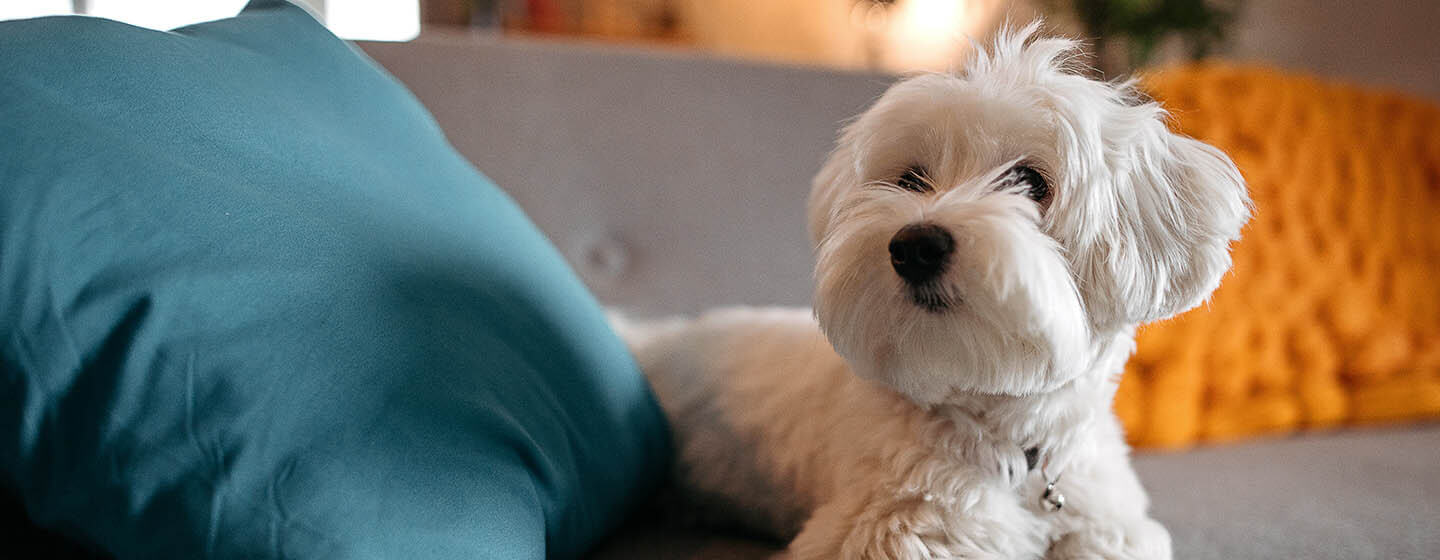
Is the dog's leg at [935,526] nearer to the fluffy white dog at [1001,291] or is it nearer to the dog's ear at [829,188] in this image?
the fluffy white dog at [1001,291]

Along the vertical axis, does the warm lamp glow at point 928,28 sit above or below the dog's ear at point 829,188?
below

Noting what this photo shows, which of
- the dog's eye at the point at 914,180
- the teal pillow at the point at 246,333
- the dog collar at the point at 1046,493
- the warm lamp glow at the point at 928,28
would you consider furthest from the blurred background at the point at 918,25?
the teal pillow at the point at 246,333

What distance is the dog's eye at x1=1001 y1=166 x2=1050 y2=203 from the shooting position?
82cm

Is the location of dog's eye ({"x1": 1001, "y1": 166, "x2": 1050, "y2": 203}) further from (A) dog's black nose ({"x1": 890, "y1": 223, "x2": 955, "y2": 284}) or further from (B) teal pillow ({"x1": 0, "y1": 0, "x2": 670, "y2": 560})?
(B) teal pillow ({"x1": 0, "y1": 0, "x2": 670, "y2": 560})

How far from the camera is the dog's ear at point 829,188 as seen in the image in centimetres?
92

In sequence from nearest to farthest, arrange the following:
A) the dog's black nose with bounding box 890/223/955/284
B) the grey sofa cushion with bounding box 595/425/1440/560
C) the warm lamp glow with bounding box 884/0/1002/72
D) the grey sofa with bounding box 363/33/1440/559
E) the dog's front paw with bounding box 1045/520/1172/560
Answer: the dog's black nose with bounding box 890/223/955/284 → the dog's front paw with bounding box 1045/520/1172/560 → the grey sofa cushion with bounding box 595/425/1440/560 → the grey sofa with bounding box 363/33/1440/559 → the warm lamp glow with bounding box 884/0/1002/72

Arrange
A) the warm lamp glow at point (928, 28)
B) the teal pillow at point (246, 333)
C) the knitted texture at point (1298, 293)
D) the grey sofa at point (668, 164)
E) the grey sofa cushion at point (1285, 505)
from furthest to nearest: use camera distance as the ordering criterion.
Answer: the warm lamp glow at point (928, 28), the knitted texture at point (1298, 293), the grey sofa at point (668, 164), the grey sofa cushion at point (1285, 505), the teal pillow at point (246, 333)

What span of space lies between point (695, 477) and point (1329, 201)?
1491mm

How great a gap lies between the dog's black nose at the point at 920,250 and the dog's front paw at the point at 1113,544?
0.33 meters

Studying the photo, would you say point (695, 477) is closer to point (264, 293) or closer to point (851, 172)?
point (851, 172)

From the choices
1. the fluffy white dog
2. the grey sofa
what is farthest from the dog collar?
the grey sofa

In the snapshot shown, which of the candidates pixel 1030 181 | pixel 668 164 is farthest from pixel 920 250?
pixel 668 164

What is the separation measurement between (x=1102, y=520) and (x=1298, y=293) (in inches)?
45.1

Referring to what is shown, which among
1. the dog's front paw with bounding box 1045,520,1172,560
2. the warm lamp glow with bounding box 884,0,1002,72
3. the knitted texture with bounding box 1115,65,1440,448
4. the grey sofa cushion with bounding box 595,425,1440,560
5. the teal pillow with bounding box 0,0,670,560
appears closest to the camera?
the teal pillow with bounding box 0,0,670,560
